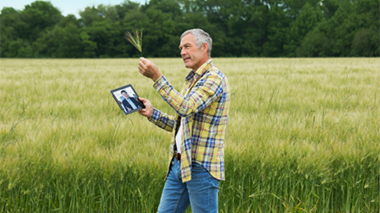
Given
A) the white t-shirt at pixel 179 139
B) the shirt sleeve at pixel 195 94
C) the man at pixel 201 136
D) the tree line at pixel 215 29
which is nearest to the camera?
the shirt sleeve at pixel 195 94

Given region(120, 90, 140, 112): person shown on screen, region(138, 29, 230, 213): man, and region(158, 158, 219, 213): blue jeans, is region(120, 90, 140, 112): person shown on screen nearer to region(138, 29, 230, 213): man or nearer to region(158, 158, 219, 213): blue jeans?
region(138, 29, 230, 213): man

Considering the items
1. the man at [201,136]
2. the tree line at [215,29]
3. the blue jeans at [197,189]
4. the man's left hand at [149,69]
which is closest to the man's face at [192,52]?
the man at [201,136]

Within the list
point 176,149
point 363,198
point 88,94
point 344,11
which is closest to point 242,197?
point 176,149

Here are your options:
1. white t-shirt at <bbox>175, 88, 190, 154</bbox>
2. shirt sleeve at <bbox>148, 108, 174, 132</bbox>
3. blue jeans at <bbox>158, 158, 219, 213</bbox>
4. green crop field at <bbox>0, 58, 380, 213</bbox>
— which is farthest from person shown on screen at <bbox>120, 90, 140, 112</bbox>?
green crop field at <bbox>0, 58, 380, 213</bbox>

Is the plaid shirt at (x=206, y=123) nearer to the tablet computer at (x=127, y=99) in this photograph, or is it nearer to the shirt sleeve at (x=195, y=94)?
the shirt sleeve at (x=195, y=94)

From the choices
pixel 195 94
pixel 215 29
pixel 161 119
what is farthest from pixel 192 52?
pixel 215 29

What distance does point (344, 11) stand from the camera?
177 ft

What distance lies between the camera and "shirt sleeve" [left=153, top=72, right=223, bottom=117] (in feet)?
5.11

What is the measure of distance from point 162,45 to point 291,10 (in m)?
31.4

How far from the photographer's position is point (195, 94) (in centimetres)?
161

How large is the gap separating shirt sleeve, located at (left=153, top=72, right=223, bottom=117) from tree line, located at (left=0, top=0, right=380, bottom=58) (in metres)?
46.8

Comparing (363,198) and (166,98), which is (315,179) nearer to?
(363,198)

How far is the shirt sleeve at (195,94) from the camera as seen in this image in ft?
5.11

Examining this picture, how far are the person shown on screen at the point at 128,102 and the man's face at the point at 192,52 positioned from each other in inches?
15.3
